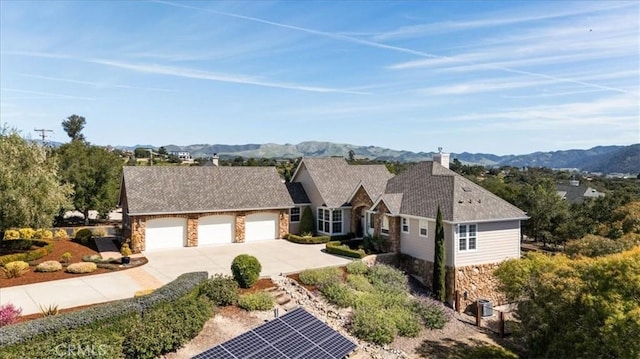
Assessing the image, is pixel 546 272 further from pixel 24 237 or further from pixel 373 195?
pixel 24 237

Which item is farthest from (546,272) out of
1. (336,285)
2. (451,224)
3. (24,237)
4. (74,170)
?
(74,170)

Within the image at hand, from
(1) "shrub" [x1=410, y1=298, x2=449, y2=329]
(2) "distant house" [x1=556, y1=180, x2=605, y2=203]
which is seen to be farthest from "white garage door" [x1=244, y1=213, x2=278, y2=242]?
(2) "distant house" [x1=556, y1=180, x2=605, y2=203]

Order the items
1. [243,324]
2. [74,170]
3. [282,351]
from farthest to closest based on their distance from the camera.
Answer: [74,170] → [243,324] → [282,351]

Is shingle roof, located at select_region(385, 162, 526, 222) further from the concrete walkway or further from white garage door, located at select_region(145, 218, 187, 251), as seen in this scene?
white garage door, located at select_region(145, 218, 187, 251)

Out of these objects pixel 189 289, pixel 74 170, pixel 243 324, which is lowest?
pixel 243 324

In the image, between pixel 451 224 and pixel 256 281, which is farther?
pixel 451 224

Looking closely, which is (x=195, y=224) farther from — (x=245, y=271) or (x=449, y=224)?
(x=449, y=224)
